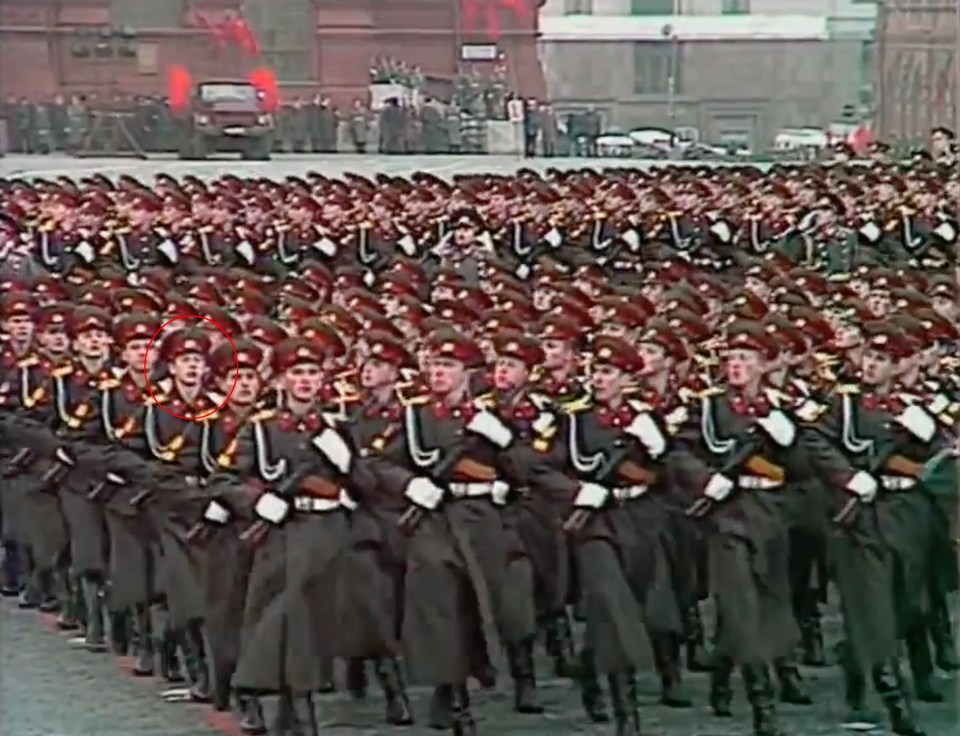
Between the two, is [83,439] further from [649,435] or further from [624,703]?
[624,703]

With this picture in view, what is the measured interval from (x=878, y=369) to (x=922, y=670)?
3.19 feet

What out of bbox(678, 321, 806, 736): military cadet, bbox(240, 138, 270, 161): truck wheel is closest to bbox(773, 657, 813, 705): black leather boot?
bbox(678, 321, 806, 736): military cadet

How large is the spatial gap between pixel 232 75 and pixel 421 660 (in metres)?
14.0

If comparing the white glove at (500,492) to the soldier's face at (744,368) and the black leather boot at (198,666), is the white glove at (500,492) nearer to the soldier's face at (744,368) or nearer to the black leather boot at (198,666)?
the soldier's face at (744,368)

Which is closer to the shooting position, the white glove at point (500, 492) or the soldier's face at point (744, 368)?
the white glove at point (500, 492)

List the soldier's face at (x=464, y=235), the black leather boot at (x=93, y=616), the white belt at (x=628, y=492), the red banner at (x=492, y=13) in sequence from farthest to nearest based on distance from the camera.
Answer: the red banner at (x=492, y=13)
the soldier's face at (x=464, y=235)
the black leather boot at (x=93, y=616)
the white belt at (x=628, y=492)

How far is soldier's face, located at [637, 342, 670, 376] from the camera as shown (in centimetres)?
808

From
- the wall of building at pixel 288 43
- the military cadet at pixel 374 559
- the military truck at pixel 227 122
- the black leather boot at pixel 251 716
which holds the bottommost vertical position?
the black leather boot at pixel 251 716

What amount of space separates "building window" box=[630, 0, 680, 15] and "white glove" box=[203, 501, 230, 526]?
13.0 meters

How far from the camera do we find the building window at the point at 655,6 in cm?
2003

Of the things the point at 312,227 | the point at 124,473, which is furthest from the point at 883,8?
the point at 124,473

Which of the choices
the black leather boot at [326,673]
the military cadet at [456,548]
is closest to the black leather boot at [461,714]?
the military cadet at [456,548]

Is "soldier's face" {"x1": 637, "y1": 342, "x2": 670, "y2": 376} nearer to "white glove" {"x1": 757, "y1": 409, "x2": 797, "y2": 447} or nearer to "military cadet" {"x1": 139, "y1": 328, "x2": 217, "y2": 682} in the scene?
"white glove" {"x1": 757, "y1": 409, "x2": 797, "y2": 447}

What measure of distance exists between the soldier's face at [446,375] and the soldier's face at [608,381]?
41 cm
